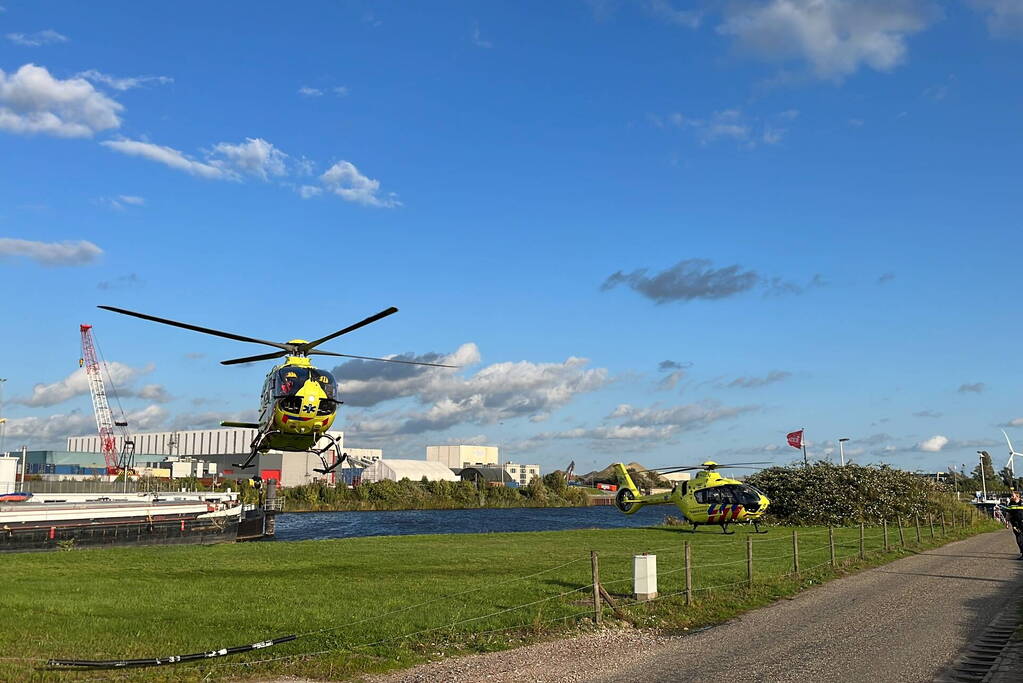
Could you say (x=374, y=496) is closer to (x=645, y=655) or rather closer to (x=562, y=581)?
(x=562, y=581)

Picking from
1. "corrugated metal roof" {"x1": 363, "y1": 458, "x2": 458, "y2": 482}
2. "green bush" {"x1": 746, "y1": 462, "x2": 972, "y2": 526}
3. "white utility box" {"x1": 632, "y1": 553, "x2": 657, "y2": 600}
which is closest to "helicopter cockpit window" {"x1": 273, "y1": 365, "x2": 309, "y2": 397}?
"white utility box" {"x1": 632, "y1": 553, "x2": 657, "y2": 600}

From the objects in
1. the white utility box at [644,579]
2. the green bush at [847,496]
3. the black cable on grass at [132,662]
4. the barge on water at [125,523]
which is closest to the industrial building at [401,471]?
the barge on water at [125,523]

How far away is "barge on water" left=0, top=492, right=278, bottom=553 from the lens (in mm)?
48875

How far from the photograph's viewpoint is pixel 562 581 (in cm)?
2358

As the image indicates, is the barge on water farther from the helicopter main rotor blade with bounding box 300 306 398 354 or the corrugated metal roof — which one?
the corrugated metal roof

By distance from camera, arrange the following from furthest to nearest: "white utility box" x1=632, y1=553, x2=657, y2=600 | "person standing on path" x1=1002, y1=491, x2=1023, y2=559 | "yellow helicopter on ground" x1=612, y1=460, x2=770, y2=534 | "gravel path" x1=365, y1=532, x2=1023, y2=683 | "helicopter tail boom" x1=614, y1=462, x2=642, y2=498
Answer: "helicopter tail boom" x1=614, y1=462, x2=642, y2=498 → "yellow helicopter on ground" x1=612, y1=460, x2=770, y2=534 → "person standing on path" x1=1002, y1=491, x2=1023, y2=559 → "white utility box" x1=632, y1=553, x2=657, y2=600 → "gravel path" x1=365, y1=532, x2=1023, y2=683

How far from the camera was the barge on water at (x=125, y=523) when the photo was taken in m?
48.9

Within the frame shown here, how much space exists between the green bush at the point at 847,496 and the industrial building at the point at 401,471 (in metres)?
123

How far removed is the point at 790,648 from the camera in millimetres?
14961

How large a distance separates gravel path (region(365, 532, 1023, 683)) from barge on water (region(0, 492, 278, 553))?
135 ft

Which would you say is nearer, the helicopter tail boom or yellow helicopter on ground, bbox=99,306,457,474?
yellow helicopter on ground, bbox=99,306,457,474

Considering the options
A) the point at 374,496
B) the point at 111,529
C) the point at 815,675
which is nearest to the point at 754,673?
the point at 815,675

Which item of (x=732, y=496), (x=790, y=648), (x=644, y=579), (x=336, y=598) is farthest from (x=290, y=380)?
(x=732, y=496)

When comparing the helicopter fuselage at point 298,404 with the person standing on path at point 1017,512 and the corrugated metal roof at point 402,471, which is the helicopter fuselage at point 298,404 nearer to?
the person standing on path at point 1017,512
